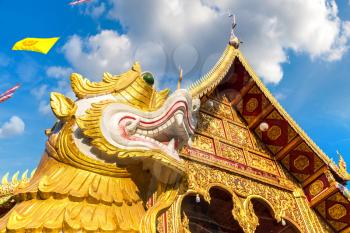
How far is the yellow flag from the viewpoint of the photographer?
2.44 metres

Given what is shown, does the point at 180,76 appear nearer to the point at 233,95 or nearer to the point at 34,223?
the point at 34,223

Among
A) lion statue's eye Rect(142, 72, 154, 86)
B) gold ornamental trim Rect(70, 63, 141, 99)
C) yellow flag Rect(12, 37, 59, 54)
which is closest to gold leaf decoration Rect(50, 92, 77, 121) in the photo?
gold ornamental trim Rect(70, 63, 141, 99)

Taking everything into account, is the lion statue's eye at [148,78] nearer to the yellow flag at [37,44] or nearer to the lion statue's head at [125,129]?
the lion statue's head at [125,129]

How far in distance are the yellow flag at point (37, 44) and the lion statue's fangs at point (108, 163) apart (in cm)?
71

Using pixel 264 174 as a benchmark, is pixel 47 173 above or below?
below

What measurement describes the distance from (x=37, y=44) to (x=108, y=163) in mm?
1257

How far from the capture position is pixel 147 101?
197 centimetres

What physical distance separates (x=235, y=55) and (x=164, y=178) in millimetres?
4083

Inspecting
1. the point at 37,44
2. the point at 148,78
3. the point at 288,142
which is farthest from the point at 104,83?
the point at 288,142

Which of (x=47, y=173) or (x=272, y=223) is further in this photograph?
(x=272, y=223)

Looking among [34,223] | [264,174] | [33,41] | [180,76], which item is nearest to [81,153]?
[34,223]

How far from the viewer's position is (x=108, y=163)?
173 cm

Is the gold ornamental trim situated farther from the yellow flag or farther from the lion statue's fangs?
the yellow flag

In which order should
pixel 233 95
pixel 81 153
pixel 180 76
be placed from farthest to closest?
pixel 233 95 → pixel 180 76 → pixel 81 153
